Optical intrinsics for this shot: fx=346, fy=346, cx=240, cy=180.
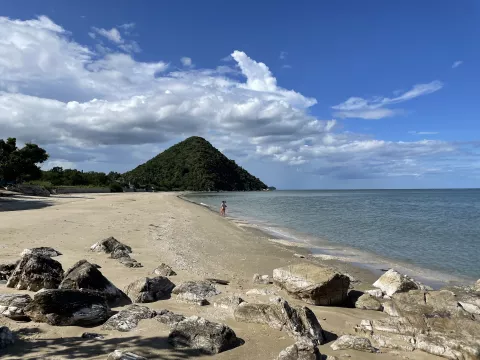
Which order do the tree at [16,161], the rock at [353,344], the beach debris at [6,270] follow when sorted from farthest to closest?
1. the tree at [16,161]
2. the beach debris at [6,270]
3. the rock at [353,344]

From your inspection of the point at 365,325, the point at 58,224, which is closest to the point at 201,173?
the point at 58,224

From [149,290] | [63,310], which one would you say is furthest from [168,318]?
[63,310]

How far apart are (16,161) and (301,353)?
59613mm

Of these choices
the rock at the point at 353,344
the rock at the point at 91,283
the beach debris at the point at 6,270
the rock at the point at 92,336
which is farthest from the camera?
the beach debris at the point at 6,270

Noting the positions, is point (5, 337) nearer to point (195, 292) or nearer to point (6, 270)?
point (195, 292)

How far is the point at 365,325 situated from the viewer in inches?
259

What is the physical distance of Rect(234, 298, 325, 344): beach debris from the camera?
574cm

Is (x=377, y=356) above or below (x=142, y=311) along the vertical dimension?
below

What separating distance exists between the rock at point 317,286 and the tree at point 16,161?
183ft

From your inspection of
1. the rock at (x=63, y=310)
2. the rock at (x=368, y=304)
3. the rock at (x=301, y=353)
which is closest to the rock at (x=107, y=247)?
the rock at (x=63, y=310)

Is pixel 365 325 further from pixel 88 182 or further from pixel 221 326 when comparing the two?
pixel 88 182

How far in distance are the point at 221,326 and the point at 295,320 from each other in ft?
4.42

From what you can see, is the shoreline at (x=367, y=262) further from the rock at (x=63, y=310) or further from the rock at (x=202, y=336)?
the rock at (x=63, y=310)

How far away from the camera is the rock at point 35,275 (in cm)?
692
